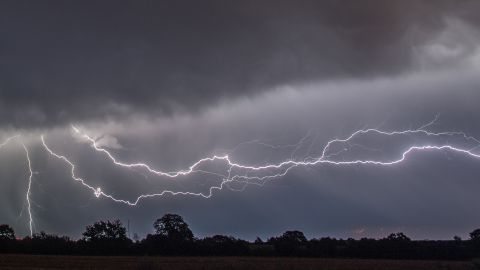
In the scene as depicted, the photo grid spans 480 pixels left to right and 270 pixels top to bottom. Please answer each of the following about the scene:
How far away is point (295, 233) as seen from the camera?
241 ft

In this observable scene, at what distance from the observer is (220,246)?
201 ft

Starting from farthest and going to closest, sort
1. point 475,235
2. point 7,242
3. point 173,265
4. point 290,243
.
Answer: point 475,235 < point 290,243 < point 7,242 < point 173,265

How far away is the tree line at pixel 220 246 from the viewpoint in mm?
58188

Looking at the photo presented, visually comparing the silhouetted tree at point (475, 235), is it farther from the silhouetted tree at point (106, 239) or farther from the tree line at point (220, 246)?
the silhouetted tree at point (106, 239)

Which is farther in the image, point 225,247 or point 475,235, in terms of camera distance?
point 475,235

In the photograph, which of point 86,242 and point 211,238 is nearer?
point 86,242

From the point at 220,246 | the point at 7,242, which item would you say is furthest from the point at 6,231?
the point at 220,246

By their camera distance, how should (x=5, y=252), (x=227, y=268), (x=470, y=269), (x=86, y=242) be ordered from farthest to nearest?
(x=86, y=242) < (x=5, y=252) < (x=470, y=269) < (x=227, y=268)

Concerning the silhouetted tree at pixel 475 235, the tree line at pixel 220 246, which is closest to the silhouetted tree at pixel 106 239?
the tree line at pixel 220 246

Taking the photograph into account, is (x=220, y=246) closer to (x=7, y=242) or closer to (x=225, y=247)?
(x=225, y=247)

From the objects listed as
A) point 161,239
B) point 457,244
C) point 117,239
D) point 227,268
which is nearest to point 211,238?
point 161,239

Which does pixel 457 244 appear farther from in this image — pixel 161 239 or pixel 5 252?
pixel 5 252

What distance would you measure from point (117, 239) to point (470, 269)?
39.2 meters

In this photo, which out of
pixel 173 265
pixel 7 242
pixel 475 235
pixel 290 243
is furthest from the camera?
pixel 475 235
